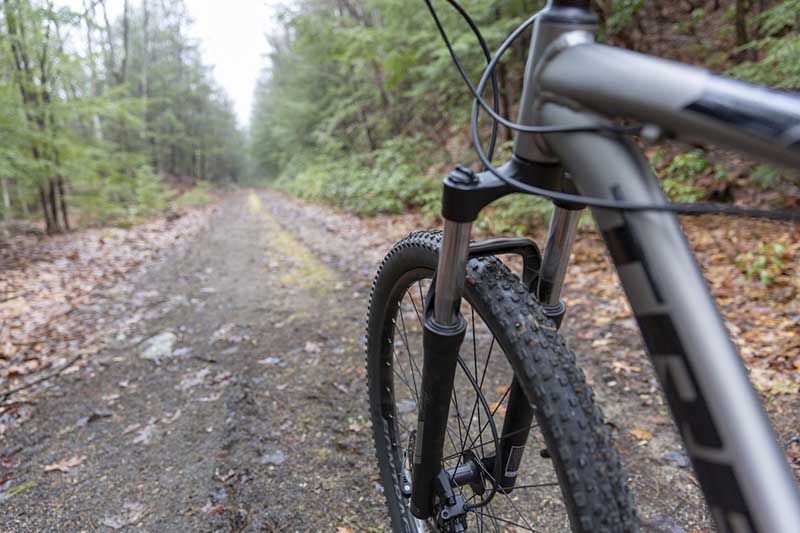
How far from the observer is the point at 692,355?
0.60m

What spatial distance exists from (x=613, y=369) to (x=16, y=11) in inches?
392

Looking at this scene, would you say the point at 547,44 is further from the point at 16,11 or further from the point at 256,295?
the point at 16,11

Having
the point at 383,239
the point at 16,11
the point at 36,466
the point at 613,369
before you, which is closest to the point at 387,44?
the point at 383,239

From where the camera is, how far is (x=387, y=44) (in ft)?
28.6

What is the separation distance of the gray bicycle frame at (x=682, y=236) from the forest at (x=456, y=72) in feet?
0.32

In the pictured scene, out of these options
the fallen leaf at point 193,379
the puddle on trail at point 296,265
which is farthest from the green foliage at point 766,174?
the puddle on trail at point 296,265

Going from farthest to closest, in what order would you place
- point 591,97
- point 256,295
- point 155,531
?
1. point 256,295
2. point 155,531
3. point 591,97

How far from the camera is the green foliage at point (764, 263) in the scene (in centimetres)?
365

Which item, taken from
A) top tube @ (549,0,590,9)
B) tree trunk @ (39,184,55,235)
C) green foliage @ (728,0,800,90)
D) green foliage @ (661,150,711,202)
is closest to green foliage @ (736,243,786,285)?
green foliage @ (661,150,711,202)

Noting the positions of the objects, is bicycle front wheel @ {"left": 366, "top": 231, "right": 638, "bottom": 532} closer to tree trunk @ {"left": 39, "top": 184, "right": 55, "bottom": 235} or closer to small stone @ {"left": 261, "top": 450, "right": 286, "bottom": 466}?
small stone @ {"left": 261, "top": 450, "right": 286, "bottom": 466}

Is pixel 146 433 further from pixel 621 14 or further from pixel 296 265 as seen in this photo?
pixel 621 14

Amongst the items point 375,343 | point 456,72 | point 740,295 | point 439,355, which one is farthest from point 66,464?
point 456,72

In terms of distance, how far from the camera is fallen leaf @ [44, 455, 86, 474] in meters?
2.27

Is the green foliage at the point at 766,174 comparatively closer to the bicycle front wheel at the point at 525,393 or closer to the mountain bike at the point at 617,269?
the mountain bike at the point at 617,269
